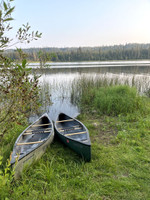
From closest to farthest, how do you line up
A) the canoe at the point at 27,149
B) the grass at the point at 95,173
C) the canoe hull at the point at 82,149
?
the grass at the point at 95,173 → the canoe at the point at 27,149 → the canoe hull at the point at 82,149

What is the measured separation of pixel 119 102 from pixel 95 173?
3374 mm

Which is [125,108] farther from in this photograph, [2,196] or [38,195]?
[2,196]

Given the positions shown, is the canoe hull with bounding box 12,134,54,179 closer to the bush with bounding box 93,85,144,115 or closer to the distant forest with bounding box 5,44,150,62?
the distant forest with bounding box 5,44,150,62

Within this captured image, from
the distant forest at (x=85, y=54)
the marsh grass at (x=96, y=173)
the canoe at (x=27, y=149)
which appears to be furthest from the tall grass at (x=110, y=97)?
the canoe at (x=27, y=149)

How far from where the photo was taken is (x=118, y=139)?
3404 mm

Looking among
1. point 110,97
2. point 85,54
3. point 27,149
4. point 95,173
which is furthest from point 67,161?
point 85,54

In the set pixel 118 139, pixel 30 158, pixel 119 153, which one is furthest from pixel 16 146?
pixel 118 139

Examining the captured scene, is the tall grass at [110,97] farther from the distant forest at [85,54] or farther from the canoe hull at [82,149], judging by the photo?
the canoe hull at [82,149]

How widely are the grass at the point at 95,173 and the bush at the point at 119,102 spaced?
1.44 metres

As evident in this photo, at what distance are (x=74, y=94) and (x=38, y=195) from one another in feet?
21.4

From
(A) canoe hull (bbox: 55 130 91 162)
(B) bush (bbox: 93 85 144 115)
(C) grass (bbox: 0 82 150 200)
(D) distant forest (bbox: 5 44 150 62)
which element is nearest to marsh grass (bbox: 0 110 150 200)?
(C) grass (bbox: 0 82 150 200)

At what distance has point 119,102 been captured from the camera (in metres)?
5.26

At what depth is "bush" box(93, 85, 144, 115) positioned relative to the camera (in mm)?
5074

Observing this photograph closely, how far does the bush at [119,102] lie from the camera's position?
16.6 feet
